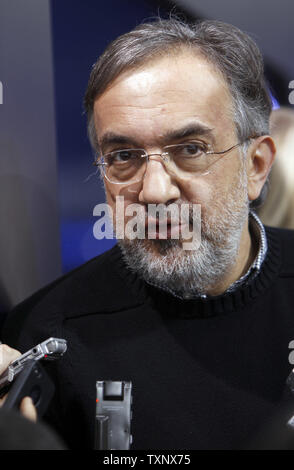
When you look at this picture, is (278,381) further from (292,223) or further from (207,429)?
(292,223)

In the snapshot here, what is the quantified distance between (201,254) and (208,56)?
424 mm

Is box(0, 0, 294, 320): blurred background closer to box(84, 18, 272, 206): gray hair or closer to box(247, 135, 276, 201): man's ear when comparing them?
box(84, 18, 272, 206): gray hair

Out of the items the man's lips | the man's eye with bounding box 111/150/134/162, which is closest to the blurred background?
the man's eye with bounding box 111/150/134/162

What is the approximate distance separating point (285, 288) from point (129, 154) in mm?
457

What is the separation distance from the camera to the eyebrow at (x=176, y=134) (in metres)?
1.08

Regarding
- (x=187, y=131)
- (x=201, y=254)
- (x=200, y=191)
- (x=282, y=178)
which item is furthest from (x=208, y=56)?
(x=282, y=178)

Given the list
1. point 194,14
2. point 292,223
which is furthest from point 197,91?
point 292,223

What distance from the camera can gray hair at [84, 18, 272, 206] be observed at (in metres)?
1.15

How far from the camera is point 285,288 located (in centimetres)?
121

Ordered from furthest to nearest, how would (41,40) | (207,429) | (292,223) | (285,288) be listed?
(292,223)
(41,40)
(285,288)
(207,429)

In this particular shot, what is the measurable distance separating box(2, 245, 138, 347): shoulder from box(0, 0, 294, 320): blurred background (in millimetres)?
76

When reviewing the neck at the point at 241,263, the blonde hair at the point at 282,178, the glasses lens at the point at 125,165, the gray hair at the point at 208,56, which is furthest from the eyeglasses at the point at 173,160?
the blonde hair at the point at 282,178

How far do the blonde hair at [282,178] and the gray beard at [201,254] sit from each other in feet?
1.49

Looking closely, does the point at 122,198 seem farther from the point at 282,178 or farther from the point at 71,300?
the point at 282,178
